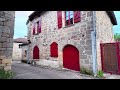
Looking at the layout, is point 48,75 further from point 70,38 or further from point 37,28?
point 37,28

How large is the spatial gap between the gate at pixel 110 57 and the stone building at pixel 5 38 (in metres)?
4.69

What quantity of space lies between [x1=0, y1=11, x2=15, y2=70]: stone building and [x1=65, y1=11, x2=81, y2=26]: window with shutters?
3.73 m

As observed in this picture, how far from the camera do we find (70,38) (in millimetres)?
8062

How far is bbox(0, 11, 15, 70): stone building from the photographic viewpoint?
193 inches

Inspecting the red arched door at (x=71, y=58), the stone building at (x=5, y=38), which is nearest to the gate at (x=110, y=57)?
the red arched door at (x=71, y=58)

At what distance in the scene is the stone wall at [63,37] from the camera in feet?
23.2

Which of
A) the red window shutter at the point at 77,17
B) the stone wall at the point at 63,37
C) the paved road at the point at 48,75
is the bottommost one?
the paved road at the point at 48,75

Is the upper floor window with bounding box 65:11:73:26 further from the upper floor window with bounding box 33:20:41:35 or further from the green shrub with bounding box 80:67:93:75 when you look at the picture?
the upper floor window with bounding box 33:20:41:35

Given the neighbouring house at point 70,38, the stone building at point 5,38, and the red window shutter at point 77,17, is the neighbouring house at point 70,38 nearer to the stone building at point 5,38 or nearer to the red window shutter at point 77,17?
the red window shutter at point 77,17

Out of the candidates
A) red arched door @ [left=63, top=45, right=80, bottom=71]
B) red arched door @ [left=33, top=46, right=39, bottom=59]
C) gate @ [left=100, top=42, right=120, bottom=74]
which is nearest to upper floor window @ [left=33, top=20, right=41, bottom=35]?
red arched door @ [left=33, top=46, right=39, bottom=59]

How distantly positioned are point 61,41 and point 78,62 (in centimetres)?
182
